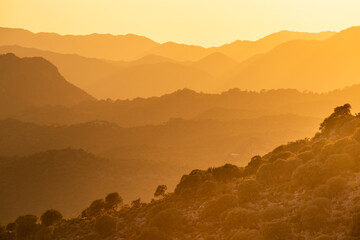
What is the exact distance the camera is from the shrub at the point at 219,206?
181 ft

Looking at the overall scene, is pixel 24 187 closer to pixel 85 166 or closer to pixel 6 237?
pixel 85 166

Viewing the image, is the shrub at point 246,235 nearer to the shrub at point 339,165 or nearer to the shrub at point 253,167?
the shrub at point 339,165

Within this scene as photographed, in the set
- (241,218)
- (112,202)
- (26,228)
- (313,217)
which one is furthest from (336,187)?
(26,228)

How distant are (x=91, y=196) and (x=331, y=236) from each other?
142 metres

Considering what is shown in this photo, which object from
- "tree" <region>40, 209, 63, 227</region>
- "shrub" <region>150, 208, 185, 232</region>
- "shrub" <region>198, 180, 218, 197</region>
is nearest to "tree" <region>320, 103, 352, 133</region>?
"shrub" <region>198, 180, 218, 197</region>

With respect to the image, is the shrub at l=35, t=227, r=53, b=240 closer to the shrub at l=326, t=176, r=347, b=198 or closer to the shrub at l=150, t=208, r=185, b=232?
the shrub at l=150, t=208, r=185, b=232

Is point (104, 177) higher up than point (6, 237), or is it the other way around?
point (104, 177)

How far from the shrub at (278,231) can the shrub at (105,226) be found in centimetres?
1995

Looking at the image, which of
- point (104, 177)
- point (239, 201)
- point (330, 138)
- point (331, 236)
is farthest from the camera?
point (104, 177)

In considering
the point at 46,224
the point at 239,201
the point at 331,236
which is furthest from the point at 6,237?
the point at 331,236

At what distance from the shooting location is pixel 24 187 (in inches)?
7170

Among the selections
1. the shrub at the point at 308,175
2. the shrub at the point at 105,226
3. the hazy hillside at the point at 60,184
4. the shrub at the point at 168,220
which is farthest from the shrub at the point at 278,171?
the hazy hillside at the point at 60,184

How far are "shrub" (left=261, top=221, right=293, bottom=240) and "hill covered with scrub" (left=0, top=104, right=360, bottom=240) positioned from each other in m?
0.09

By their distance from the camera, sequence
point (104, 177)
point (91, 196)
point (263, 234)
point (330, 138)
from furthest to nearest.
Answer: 1. point (104, 177)
2. point (91, 196)
3. point (330, 138)
4. point (263, 234)
